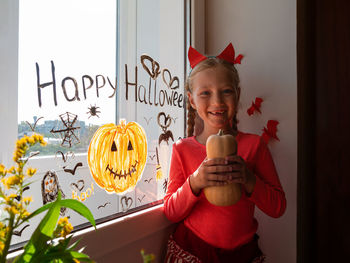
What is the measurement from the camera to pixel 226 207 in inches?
34.0

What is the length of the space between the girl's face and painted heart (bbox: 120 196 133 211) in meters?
0.38

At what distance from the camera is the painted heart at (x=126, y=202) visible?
873 mm

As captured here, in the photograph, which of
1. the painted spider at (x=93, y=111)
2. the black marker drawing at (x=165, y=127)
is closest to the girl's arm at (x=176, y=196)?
the black marker drawing at (x=165, y=127)

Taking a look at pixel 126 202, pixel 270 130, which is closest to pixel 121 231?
pixel 126 202

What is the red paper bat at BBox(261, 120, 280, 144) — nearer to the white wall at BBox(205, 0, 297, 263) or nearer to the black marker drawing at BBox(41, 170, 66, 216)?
the white wall at BBox(205, 0, 297, 263)

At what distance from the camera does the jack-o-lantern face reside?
0.78m

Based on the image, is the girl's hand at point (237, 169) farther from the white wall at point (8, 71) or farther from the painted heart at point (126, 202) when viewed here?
the white wall at point (8, 71)

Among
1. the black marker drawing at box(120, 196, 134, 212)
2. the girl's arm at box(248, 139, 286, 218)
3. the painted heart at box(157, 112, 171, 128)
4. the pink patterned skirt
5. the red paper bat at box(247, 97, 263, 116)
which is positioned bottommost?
the pink patterned skirt

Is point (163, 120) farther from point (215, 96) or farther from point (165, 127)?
point (215, 96)

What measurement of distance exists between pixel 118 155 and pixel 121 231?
0.78 ft

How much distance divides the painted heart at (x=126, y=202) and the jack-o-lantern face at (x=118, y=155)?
0.10 feet

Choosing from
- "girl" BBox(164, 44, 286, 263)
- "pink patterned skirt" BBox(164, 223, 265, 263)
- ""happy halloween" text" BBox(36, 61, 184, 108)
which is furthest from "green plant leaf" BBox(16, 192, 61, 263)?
"pink patterned skirt" BBox(164, 223, 265, 263)
